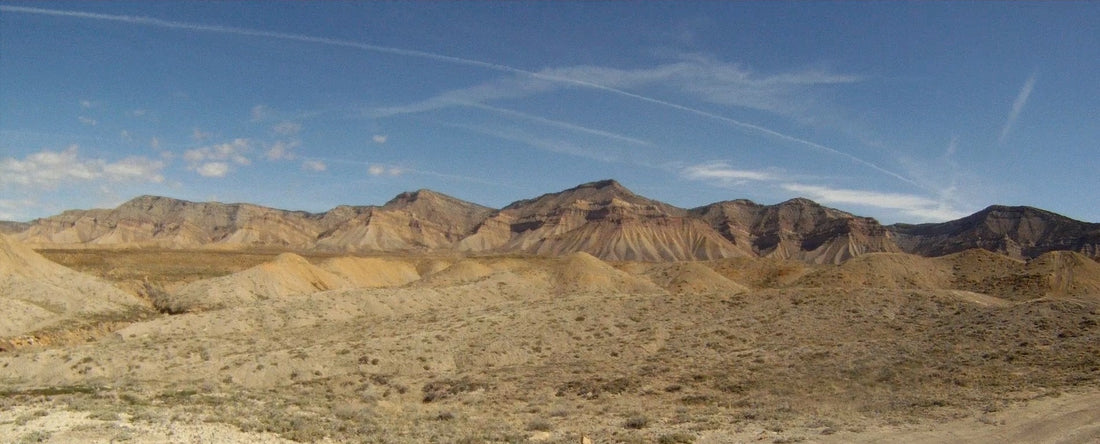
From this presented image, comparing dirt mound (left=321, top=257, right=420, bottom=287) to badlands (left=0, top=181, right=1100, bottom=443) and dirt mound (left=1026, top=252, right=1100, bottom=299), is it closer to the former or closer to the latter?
badlands (left=0, top=181, right=1100, bottom=443)

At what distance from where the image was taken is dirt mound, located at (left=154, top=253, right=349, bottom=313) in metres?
50.8

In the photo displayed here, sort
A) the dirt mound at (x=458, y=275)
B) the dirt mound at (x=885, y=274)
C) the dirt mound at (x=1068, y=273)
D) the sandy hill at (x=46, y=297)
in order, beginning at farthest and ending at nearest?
1. the dirt mound at (x=885, y=274)
2. the dirt mound at (x=458, y=275)
3. the dirt mound at (x=1068, y=273)
4. the sandy hill at (x=46, y=297)

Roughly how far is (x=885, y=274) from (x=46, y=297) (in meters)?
78.8

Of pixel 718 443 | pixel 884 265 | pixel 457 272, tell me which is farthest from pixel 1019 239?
pixel 718 443

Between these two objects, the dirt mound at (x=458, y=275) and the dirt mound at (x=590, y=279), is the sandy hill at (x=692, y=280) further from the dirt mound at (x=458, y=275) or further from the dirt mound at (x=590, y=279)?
the dirt mound at (x=458, y=275)

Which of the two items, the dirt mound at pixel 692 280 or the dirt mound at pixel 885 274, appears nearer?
the dirt mound at pixel 885 274

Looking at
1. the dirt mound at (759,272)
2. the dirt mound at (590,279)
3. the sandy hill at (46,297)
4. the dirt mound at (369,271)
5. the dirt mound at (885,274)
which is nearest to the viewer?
the sandy hill at (46,297)

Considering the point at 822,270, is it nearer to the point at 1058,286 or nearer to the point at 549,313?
the point at 1058,286

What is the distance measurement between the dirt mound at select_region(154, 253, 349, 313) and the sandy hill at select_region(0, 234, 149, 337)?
3.19 metres

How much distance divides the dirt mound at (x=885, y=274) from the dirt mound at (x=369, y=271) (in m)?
51.2

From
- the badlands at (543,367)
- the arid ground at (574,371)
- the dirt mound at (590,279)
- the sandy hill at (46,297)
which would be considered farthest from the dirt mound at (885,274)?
the sandy hill at (46,297)

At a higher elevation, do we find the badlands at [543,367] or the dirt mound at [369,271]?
the dirt mound at [369,271]

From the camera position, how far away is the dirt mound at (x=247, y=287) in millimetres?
50844

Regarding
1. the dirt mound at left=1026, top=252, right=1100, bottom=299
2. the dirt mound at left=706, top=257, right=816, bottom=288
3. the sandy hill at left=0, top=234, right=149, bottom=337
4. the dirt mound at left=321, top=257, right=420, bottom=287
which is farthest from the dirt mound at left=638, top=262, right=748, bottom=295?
the sandy hill at left=0, top=234, right=149, bottom=337
